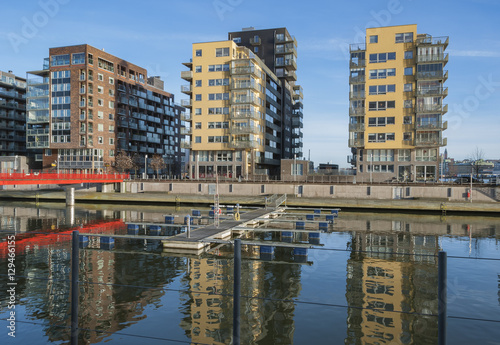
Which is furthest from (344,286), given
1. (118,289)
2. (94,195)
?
(94,195)

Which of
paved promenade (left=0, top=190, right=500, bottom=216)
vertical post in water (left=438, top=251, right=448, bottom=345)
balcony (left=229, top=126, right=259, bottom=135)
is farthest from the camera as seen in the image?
balcony (left=229, top=126, right=259, bottom=135)

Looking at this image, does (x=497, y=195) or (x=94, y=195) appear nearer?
(x=497, y=195)

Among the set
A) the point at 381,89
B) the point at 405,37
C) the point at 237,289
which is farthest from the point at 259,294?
the point at 405,37

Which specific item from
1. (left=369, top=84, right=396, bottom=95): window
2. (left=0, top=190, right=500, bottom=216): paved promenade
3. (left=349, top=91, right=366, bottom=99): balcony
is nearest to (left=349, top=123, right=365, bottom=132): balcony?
(left=349, top=91, right=366, bottom=99): balcony

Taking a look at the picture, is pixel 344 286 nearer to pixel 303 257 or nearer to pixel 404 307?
pixel 404 307

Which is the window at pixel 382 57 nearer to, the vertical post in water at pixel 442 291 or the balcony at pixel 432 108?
the balcony at pixel 432 108

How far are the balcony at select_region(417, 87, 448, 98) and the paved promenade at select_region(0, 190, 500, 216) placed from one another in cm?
2851

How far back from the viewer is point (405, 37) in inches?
3314

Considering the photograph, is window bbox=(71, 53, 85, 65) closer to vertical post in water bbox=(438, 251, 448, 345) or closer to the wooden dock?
the wooden dock

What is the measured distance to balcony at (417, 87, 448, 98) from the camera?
8231 centimetres

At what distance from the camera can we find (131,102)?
119562 millimetres

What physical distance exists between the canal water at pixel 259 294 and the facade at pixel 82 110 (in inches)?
2770

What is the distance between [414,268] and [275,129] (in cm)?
9429

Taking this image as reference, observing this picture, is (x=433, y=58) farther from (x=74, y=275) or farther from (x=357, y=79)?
(x=74, y=275)
